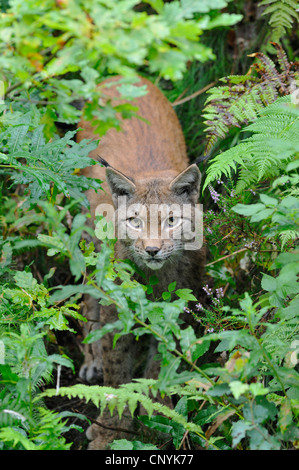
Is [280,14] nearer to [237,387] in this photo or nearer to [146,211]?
[146,211]

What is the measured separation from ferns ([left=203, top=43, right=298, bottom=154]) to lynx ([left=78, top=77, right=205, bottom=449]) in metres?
0.38

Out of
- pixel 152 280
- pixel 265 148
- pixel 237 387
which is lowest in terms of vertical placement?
pixel 152 280

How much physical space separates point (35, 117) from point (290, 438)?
243 centimetres

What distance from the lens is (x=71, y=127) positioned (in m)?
5.47

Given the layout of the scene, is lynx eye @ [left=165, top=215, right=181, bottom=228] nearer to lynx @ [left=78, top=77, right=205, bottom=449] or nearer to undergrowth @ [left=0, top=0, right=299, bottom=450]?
lynx @ [left=78, top=77, right=205, bottom=449]

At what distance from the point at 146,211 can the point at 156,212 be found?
0.07m

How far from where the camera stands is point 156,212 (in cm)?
393

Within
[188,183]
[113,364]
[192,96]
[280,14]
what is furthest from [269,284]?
[192,96]

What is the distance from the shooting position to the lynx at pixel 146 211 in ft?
12.8

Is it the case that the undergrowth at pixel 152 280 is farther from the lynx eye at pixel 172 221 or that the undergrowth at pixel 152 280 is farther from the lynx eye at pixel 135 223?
the lynx eye at pixel 135 223

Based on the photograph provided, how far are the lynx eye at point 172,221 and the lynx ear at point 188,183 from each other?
0.75ft
